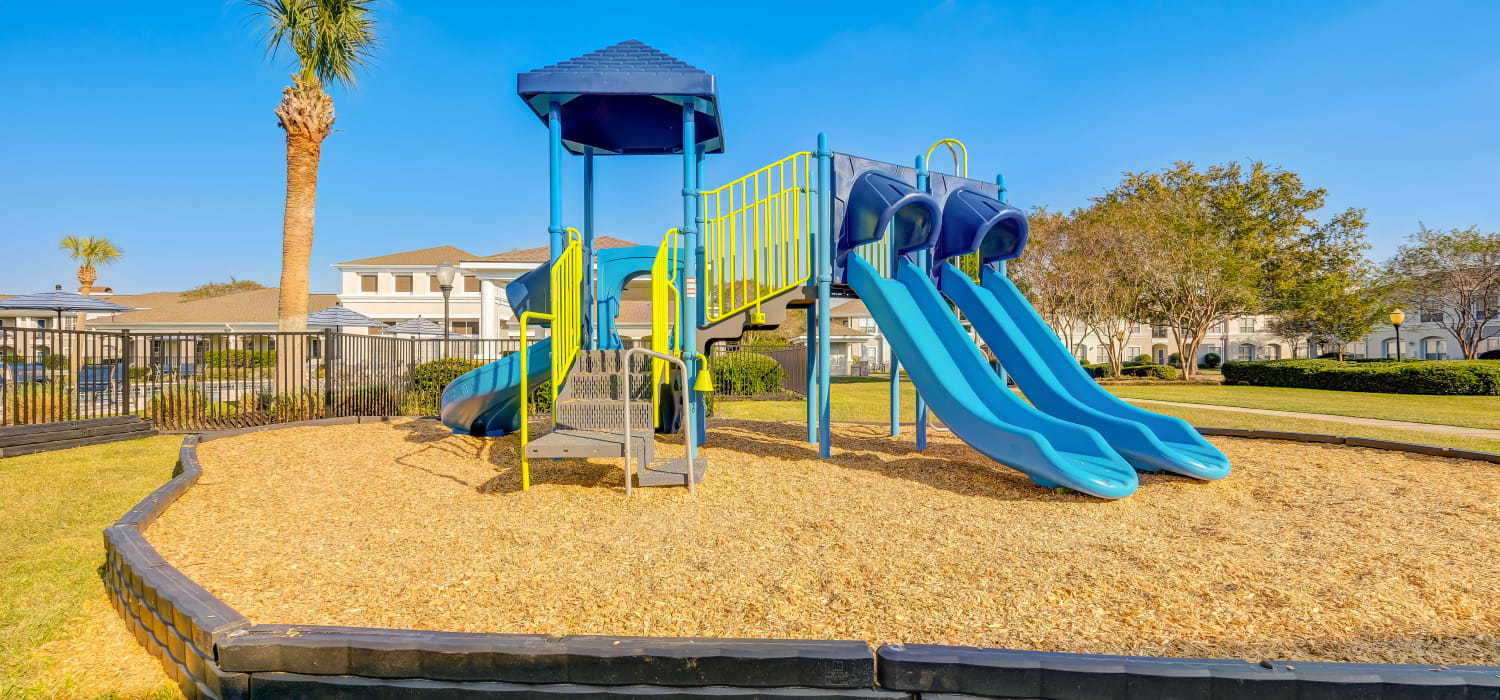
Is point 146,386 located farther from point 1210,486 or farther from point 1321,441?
point 1321,441

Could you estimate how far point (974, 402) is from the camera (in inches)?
241

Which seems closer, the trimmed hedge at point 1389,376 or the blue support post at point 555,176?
the blue support post at point 555,176

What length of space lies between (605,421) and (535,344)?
260 cm

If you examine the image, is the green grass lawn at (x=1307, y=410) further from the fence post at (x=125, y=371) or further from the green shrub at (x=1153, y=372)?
the green shrub at (x=1153, y=372)

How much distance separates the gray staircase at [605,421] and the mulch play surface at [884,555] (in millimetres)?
265

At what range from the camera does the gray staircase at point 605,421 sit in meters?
5.36

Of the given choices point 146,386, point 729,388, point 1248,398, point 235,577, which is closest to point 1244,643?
point 235,577

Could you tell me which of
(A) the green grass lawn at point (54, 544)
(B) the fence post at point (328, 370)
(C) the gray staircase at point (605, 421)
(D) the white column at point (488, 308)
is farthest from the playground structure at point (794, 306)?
(D) the white column at point (488, 308)

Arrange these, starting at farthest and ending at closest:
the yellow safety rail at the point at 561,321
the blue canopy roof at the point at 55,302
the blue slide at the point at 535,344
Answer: the blue canopy roof at the point at 55,302
the blue slide at the point at 535,344
the yellow safety rail at the point at 561,321

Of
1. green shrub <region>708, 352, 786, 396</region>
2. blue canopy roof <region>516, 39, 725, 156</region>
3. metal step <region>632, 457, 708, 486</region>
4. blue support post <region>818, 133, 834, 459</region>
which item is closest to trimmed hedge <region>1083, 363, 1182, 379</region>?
green shrub <region>708, 352, 786, 396</region>

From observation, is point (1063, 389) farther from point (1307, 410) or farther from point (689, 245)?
point (1307, 410)

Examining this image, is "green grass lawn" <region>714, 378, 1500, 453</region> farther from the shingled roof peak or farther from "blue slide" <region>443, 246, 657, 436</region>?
the shingled roof peak

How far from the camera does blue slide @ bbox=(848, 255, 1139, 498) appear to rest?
5.48m

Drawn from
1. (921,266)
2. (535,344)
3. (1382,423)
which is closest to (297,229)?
(535,344)
